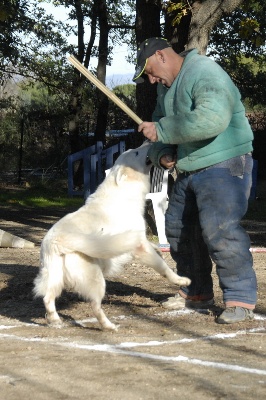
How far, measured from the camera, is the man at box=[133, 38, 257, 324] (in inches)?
248

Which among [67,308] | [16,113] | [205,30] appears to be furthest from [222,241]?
[16,113]

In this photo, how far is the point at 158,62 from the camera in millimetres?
6594

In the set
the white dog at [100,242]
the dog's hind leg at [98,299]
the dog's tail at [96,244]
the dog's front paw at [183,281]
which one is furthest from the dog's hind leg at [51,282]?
the dog's front paw at [183,281]

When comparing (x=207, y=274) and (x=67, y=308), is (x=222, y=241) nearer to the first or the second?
(x=207, y=274)

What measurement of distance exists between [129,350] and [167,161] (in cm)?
177

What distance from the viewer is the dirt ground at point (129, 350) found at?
4.59 metres

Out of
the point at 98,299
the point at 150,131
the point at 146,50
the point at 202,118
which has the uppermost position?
the point at 146,50

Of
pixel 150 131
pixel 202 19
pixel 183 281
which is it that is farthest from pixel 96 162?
pixel 150 131

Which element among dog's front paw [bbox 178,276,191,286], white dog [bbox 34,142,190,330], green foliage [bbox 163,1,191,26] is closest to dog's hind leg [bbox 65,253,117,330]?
white dog [bbox 34,142,190,330]

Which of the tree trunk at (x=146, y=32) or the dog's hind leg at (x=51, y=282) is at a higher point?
the tree trunk at (x=146, y=32)

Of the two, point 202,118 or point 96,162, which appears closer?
point 202,118

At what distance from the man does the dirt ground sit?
445 mm

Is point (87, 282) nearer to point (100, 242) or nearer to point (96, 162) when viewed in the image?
point (100, 242)

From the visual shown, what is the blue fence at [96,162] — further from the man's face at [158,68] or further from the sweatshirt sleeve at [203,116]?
the sweatshirt sleeve at [203,116]
